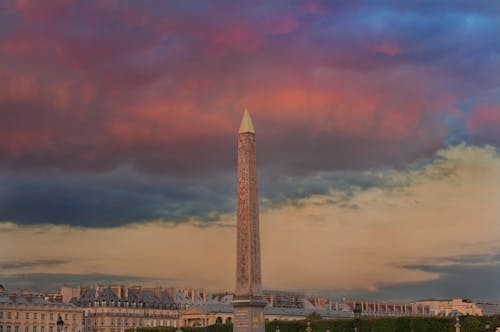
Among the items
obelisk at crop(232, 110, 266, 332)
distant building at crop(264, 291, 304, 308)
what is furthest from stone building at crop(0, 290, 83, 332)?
obelisk at crop(232, 110, 266, 332)

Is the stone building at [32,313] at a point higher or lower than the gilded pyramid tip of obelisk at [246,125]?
lower

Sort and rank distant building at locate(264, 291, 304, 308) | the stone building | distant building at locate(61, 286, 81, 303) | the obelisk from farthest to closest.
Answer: distant building at locate(264, 291, 304, 308)
distant building at locate(61, 286, 81, 303)
the stone building
the obelisk

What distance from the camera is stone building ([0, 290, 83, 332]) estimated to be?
109625 millimetres

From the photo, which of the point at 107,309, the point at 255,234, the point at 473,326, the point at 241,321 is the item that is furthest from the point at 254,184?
the point at 107,309

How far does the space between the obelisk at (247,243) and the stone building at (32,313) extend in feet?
229

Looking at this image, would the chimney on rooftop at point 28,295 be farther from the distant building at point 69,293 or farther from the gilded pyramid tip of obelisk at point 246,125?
the gilded pyramid tip of obelisk at point 246,125

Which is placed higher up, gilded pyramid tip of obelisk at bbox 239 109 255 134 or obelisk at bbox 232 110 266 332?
gilded pyramid tip of obelisk at bbox 239 109 255 134

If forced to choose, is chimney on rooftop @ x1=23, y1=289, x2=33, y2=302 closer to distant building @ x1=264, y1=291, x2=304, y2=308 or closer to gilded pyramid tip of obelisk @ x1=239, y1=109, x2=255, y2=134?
distant building @ x1=264, y1=291, x2=304, y2=308

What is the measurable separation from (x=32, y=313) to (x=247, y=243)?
252ft

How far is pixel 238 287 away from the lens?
4259 cm

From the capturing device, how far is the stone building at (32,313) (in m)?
110

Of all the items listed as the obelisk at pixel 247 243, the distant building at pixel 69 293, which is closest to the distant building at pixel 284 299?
the distant building at pixel 69 293

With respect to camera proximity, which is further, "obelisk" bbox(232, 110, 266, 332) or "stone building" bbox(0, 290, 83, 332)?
"stone building" bbox(0, 290, 83, 332)

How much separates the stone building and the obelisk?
69.7m
